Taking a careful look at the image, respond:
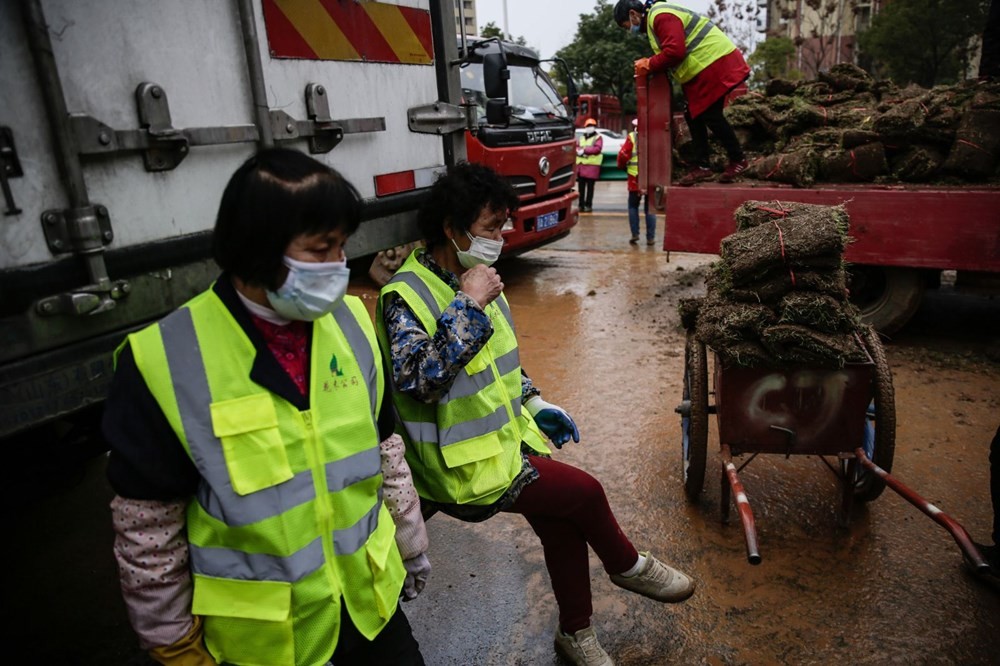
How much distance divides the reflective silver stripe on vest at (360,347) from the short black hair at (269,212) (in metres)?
0.25

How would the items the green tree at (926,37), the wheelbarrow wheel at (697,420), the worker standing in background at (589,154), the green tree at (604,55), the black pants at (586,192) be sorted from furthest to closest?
the green tree at (604,55) → the green tree at (926,37) → the black pants at (586,192) → the worker standing in background at (589,154) → the wheelbarrow wheel at (697,420)

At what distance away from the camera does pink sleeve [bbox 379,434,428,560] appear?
1716 millimetres

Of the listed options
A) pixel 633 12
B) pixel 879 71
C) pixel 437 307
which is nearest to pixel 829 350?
pixel 437 307

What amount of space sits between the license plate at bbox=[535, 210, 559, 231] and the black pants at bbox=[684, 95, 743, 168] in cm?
206

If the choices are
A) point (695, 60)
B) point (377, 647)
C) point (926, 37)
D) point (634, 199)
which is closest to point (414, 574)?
point (377, 647)

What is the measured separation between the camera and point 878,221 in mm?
4828

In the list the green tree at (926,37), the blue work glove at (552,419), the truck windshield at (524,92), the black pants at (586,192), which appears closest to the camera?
the blue work glove at (552,419)

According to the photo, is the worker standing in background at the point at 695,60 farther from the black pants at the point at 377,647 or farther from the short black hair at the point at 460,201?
the black pants at the point at 377,647

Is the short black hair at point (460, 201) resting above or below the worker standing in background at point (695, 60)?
below

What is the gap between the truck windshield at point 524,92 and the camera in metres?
7.10

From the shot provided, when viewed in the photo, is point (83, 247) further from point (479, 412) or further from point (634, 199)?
point (634, 199)

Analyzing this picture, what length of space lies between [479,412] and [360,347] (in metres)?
0.55

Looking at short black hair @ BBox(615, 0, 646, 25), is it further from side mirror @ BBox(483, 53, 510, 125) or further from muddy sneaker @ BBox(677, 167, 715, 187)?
side mirror @ BBox(483, 53, 510, 125)

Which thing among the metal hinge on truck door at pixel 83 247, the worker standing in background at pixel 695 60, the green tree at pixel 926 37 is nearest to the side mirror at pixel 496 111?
the worker standing in background at pixel 695 60
